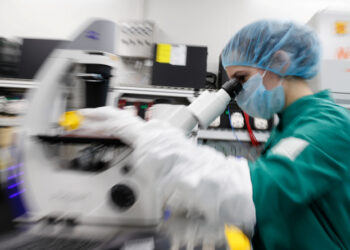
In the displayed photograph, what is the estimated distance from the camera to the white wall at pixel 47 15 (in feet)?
7.11

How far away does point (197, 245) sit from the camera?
1.78 feet

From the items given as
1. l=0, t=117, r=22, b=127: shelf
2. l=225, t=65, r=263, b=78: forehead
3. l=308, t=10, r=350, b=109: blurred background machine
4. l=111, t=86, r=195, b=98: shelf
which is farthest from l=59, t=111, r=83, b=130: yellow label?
l=308, t=10, r=350, b=109: blurred background machine

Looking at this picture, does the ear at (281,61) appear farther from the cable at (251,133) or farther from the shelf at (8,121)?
the shelf at (8,121)

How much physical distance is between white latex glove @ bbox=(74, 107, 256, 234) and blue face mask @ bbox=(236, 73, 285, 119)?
0.41 m

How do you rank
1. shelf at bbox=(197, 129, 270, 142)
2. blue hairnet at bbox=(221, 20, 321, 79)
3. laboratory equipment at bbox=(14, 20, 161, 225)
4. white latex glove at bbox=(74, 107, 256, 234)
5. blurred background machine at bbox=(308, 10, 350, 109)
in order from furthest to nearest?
shelf at bbox=(197, 129, 270, 142) → blurred background machine at bbox=(308, 10, 350, 109) → blue hairnet at bbox=(221, 20, 321, 79) → laboratory equipment at bbox=(14, 20, 161, 225) → white latex glove at bbox=(74, 107, 256, 234)

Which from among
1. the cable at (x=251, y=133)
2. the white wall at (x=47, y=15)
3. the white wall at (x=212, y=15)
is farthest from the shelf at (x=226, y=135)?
the white wall at (x=47, y=15)


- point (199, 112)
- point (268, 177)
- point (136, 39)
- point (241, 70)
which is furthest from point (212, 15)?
point (268, 177)

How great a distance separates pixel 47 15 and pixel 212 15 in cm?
165

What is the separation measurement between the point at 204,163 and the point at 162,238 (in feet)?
0.79

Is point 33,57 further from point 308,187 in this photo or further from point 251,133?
point 308,187

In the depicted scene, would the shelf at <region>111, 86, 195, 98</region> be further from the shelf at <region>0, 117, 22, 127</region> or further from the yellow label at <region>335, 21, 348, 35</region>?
the yellow label at <region>335, 21, 348, 35</region>

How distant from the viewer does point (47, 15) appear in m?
2.17

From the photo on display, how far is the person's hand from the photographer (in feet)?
1.77

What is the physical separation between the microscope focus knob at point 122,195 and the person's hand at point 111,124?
0.37 feet
